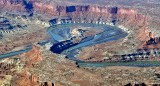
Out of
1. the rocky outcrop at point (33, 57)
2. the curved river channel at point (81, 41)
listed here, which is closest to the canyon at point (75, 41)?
the rocky outcrop at point (33, 57)

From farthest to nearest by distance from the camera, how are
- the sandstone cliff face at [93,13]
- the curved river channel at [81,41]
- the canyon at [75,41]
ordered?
the sandstone cliff face at [93,13] < the curved river channel at [81,41] < the canyon at [75,41]

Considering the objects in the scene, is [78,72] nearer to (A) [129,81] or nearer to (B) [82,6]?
(A) [129,81]

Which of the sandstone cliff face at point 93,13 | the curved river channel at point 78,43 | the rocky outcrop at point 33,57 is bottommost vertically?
Answer: the curved river channel at point 78,43

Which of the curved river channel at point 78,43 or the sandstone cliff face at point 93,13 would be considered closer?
the curved river channel at point 78,43

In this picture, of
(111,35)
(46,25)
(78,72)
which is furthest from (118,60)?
(46,25)

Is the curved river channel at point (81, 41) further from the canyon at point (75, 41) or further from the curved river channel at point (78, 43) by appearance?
the canyon at point (75, 41)

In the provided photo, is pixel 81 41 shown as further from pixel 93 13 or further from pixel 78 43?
pixel 93 13

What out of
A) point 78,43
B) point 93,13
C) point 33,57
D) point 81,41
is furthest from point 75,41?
point 93,13

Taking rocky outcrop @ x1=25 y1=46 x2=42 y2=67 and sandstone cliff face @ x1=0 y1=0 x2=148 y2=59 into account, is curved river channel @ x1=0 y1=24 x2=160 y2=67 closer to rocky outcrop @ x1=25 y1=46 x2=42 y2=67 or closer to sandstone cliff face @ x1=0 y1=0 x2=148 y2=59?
sandstone cliff face @ x1=0 y1=0 x2=148 y2=59

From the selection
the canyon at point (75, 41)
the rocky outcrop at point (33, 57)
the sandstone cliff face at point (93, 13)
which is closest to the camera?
the canyon at point (75, 41)
